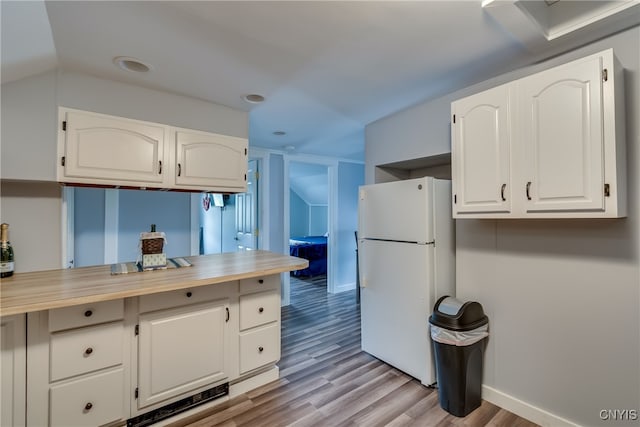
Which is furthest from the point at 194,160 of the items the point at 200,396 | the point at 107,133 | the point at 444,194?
the point at 444,194

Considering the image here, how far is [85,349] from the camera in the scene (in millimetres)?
1518

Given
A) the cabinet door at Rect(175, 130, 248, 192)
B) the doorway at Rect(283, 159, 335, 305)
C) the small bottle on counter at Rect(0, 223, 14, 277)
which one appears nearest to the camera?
the small bottle on counter at Rect(0, 223, 14, 277)

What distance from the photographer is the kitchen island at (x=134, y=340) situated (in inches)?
55.1

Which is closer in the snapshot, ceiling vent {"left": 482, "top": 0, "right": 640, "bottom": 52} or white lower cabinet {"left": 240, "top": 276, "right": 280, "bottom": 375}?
ceiling vent {"left": 482, "top": 0, "right": 640, "bottom": 52}

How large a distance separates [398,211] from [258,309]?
1.38 meters

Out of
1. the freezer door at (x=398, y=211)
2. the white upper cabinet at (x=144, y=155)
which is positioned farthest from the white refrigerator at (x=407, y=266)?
the white upper cabinet at (x=144, y=155)

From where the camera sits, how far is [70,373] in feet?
4.86

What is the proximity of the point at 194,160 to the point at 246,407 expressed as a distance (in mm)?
1874

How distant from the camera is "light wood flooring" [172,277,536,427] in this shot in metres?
1.84

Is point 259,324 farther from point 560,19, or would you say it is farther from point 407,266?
point 560,19

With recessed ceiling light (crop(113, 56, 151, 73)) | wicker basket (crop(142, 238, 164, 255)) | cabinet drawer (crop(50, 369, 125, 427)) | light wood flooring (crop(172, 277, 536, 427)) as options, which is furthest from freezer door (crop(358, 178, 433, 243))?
cabinet drawer (crop(50, 369, 125, 427))

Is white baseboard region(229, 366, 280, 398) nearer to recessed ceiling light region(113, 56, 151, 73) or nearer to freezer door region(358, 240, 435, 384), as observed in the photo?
freezer door region(358, 240, 435, 384)

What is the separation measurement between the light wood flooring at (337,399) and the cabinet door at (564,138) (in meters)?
1.48

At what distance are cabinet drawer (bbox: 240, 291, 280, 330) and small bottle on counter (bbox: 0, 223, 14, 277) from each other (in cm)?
138
